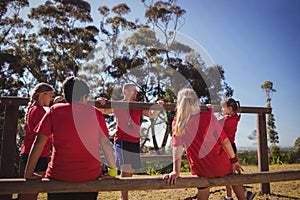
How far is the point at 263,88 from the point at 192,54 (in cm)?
820

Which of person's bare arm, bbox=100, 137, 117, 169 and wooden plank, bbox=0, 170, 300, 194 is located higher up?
person's bare arm, bbox=100, 137, 117, 169

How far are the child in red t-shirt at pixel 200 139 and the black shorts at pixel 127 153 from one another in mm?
1201

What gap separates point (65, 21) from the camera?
54.6ft

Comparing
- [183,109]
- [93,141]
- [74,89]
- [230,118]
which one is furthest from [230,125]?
[74,89]


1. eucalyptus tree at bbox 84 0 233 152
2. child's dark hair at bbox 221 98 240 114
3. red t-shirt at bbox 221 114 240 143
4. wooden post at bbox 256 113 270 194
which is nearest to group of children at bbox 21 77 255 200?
red t-shirt at bbox 221 114 240 143

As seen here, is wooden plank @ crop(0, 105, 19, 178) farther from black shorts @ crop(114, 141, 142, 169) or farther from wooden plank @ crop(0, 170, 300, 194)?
black shorts @ crop(114, 141, 142, 169)

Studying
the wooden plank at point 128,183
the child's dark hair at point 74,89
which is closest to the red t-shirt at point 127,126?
the wooden plank at point 128,183

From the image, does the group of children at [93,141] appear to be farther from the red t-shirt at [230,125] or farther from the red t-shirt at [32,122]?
the red t-shirt at [230,125]

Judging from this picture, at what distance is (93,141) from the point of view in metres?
2.02

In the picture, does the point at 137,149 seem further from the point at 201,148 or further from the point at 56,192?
the point at 56,192

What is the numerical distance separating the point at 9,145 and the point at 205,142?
2.06 metres

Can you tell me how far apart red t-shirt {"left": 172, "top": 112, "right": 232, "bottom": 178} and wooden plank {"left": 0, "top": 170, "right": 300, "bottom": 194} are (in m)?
0.10

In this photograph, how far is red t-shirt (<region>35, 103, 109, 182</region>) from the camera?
197cm

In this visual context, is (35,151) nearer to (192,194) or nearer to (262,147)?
(192,194)
